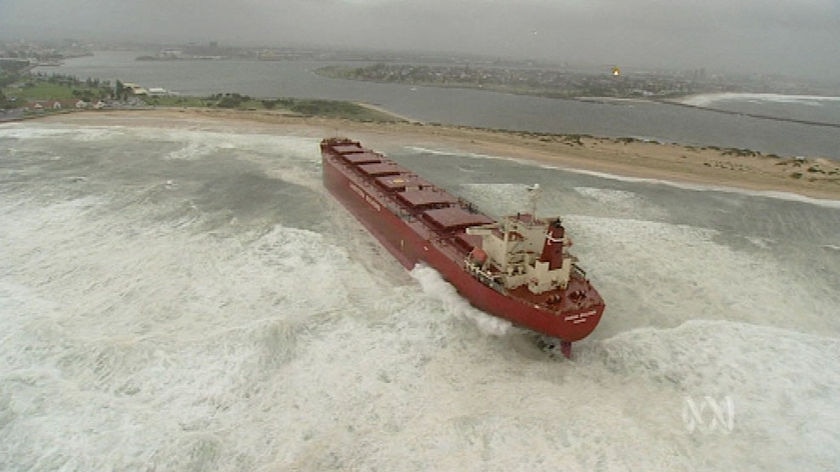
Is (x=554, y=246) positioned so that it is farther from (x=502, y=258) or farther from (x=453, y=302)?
(x=453, y=302)

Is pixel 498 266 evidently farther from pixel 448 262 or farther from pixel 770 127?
pixel 770 127

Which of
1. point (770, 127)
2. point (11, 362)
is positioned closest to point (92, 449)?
point (11, 362)

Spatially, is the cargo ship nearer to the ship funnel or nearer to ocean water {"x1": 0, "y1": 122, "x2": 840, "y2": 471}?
the ship funnel

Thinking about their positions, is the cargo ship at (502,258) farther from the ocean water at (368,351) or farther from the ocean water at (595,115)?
the ocean water at (595,115)

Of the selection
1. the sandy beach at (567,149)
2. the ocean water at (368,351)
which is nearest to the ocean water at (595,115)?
the sandy beach at (567,149)

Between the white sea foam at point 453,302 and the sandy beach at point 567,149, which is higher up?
the sandy beach at point 567,149

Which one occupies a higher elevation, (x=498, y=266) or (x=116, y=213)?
(x=498, y=266)
